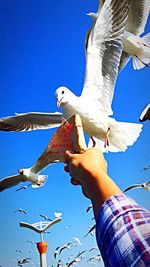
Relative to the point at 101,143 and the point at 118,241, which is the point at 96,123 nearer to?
the point at 101,143

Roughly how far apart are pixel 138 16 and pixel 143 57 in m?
0.33

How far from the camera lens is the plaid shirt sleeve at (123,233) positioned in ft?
0.74

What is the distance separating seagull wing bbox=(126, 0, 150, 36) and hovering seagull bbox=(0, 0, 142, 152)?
52 cm

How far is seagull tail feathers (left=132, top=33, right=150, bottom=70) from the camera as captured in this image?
3406 mm

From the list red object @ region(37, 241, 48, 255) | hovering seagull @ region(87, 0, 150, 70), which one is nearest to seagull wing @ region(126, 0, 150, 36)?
hovering seagull @ region(87, 0, 150, 70)

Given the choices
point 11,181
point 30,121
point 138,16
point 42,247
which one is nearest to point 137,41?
point 138,16

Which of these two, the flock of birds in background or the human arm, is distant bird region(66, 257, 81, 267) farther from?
the human arm

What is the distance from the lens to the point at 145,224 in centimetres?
24

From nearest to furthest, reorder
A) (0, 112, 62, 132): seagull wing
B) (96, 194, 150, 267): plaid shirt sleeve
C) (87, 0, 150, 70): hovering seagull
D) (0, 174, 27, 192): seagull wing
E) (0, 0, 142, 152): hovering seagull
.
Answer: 1. (96, 194, 150, 267): plaid shirt sleeve
2. (0, 0, 142, 152): hovering seagull
3. (0, 112, 62, 132): seagull wing
4. (87, 0, 150, 70): hovering seagull
5. (0, 174, 27, 192): seagull wing

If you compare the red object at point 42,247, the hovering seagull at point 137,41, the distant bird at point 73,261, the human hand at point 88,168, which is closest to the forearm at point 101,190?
the human hand at point 88,168

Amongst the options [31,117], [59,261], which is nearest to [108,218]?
[31,117]

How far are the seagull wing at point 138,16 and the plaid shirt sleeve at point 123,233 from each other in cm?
327

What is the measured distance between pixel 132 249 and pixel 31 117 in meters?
3.01

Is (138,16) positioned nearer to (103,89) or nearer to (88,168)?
(103,89)
